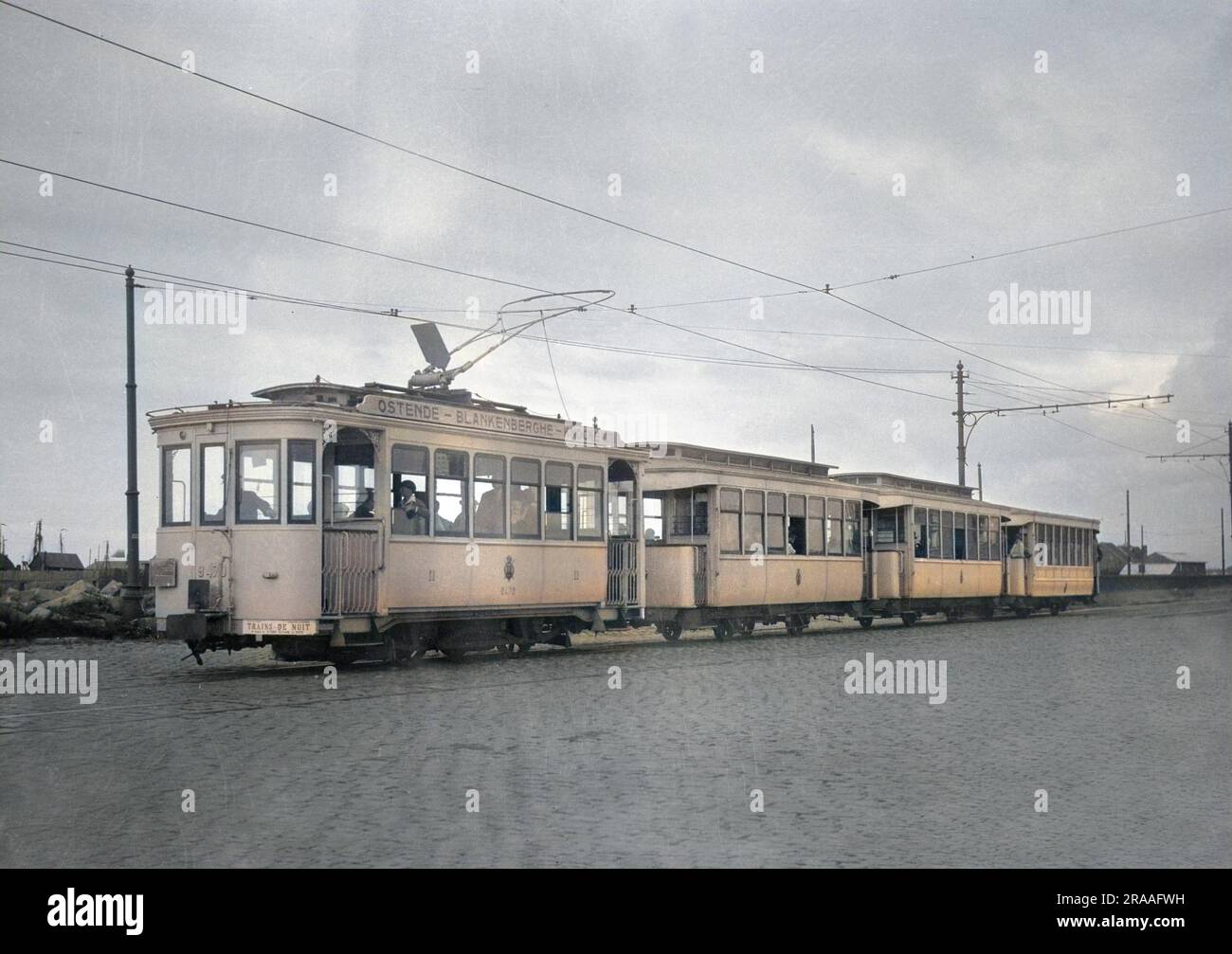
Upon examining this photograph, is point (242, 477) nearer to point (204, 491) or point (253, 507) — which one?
point (253, 507)

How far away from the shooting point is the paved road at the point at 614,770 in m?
6.20

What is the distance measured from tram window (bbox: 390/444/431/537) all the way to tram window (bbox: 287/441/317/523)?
1111mm

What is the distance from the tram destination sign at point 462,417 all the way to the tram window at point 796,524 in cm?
775

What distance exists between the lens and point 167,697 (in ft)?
42.6

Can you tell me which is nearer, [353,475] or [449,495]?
[353,475]

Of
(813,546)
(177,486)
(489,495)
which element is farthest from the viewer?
(813,546)

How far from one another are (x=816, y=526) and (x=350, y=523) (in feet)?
43.6

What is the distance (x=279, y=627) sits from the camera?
15211mm

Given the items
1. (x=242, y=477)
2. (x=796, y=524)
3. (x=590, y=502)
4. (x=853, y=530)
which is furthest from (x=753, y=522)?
(x=242, y=477)

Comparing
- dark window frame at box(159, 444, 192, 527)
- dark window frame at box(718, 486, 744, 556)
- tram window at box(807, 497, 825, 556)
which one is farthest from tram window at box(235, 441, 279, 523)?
tram window at box(807, 497, 825, 556)
